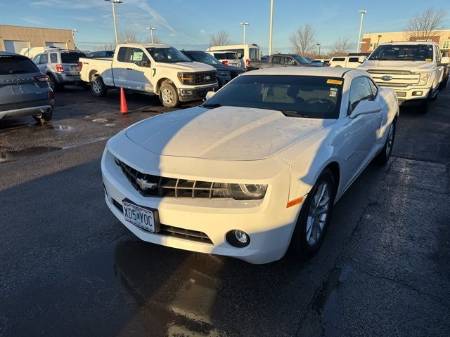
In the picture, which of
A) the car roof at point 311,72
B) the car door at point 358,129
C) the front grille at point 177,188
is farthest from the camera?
the car roof at point 311,72

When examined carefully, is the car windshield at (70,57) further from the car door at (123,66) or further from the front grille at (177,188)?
the front grille at (177,188)

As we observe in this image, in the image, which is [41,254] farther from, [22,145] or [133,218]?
[22,145]

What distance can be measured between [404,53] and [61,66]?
13.8 metres

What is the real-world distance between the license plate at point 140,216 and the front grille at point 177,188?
0.40 ft

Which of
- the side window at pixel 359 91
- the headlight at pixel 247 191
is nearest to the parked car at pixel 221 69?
the side window at pixel 359 91

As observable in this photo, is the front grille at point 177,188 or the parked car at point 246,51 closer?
the front grille at point 177,188

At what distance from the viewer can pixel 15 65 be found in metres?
7.45

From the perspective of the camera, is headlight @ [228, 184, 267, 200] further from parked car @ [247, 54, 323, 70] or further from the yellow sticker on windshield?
parked car @ [247, 54, 323, 70]

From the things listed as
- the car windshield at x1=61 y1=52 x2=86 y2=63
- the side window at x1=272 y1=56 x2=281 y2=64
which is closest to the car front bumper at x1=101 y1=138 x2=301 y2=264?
the car windshield at x1=61 y1=52 x2=86 y2=63

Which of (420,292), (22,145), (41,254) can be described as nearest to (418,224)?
(420,292)

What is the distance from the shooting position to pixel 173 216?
240 centimetres

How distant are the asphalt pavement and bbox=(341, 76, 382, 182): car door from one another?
530mm

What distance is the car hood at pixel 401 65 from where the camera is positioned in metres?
9.45

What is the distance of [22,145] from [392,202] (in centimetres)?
665
